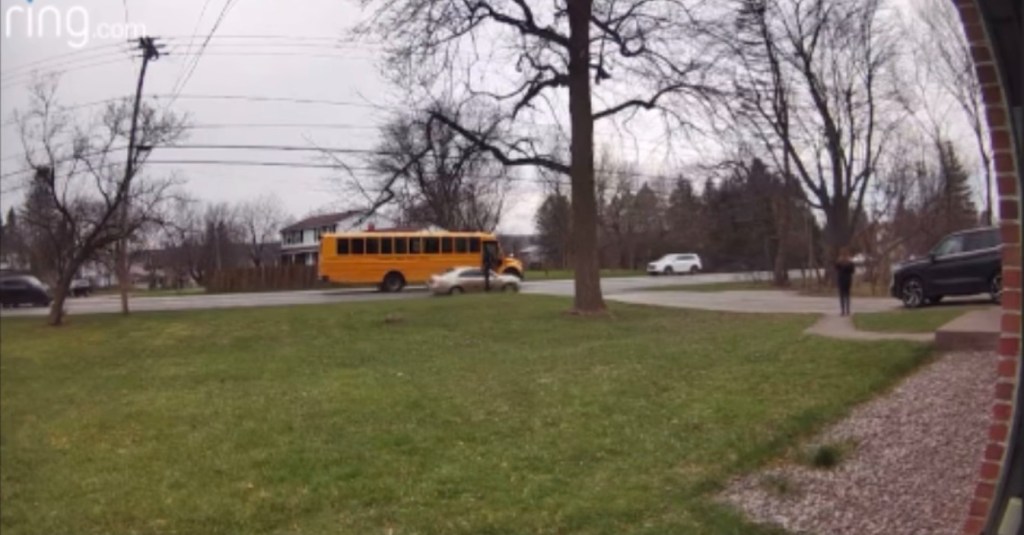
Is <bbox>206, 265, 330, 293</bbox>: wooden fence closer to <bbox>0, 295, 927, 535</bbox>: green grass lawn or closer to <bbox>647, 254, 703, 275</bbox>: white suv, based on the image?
<bbox>0, 295, 927, 535</bbox>: green grass lawn

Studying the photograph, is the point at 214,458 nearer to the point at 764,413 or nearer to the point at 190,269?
the point at 764,413

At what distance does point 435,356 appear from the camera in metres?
13.5

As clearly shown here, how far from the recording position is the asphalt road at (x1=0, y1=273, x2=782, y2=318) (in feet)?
48.7

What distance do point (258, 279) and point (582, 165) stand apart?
7.60 meters

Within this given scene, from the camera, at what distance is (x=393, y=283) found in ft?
86.0

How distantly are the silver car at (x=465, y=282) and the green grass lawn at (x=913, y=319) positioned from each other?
1886 cm

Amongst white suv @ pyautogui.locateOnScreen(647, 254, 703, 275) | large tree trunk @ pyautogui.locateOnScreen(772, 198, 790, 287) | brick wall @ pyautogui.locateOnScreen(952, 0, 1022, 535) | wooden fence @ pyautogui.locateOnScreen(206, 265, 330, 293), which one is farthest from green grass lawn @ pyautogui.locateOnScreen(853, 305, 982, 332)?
wooden fence @ pyautogui.locateOnScreen(206, 265, 330, 293)

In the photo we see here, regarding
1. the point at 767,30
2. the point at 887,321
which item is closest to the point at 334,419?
the point at 767,30

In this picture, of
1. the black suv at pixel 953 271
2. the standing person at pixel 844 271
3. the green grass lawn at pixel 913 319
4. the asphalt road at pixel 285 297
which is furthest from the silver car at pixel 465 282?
the standing person at pixel 844 271

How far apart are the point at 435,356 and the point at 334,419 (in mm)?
5104

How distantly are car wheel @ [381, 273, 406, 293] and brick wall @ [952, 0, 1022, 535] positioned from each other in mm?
22137

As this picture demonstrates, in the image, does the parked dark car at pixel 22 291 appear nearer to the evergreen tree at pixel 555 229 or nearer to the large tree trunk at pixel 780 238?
the evergreen tree at pixel 555 229

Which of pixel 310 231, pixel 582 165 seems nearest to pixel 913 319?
pixel 310 231

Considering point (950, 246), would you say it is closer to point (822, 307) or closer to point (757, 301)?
point (822, 307)
